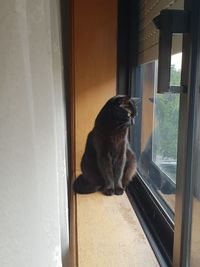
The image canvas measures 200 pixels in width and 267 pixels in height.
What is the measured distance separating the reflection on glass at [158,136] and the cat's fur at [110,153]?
11 centimetres

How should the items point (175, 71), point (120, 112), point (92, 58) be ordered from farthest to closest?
point (92, 58)
point (120, 112)
point (175, 71)

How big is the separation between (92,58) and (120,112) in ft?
1.73

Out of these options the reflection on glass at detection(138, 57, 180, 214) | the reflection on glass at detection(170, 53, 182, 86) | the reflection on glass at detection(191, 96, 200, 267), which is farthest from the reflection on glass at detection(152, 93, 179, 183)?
the reflection on glass at detection(191, 96, 200, 267)

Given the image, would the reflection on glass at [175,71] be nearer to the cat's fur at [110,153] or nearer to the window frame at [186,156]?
the window frame at [186,156]

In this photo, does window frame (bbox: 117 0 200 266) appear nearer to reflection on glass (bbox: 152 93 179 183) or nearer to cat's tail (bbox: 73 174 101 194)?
reflection on glass (bbox: 152 93 179 183)

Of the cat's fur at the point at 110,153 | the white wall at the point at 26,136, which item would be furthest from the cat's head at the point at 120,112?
the white wall at the point at 26,136

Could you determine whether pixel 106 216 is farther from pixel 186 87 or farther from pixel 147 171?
pixel 186 87

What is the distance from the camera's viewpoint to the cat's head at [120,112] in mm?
1105

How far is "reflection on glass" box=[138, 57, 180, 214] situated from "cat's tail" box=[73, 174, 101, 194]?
0.83ft

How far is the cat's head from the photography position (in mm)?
1105

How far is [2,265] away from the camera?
389mm

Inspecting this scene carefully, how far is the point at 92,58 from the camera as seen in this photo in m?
1.50

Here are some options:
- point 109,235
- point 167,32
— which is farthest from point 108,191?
point 167,32

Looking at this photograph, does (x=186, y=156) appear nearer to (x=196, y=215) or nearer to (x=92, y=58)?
(x=196, y=215)
